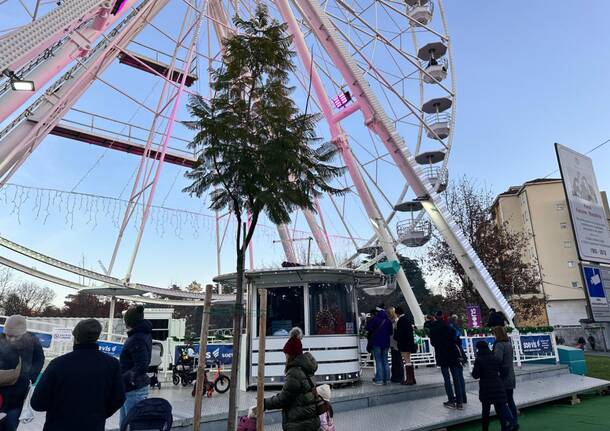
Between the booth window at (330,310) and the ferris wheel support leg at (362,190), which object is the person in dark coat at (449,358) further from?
the ferris wheel support leg at (362,190)

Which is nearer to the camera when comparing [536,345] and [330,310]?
[330,310]

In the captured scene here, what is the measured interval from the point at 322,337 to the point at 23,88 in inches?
301

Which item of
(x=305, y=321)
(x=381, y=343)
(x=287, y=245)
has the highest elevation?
(x=287, y=245)

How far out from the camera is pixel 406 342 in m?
10.4

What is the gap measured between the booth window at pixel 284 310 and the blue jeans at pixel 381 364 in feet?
6.70

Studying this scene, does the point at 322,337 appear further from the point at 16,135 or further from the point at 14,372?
the point at 16,135

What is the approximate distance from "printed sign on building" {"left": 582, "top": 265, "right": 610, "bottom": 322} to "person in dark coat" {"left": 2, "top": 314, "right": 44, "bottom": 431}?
43.7 feet

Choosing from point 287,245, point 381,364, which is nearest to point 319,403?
point 381,364

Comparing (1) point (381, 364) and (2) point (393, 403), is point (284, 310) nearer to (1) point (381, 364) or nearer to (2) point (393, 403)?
(1) point (381, 364)

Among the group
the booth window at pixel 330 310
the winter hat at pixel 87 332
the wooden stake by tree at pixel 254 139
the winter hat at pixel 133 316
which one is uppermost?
the wooden stake by tree at pixel 254 139

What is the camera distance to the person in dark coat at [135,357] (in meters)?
4.87

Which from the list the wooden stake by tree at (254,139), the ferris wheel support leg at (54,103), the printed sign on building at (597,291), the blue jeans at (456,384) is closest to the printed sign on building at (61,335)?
the ferris wheel support leg at (54,103)

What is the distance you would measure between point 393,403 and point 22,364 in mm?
7250

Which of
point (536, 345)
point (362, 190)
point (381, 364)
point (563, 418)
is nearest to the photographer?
point (563, 418)
